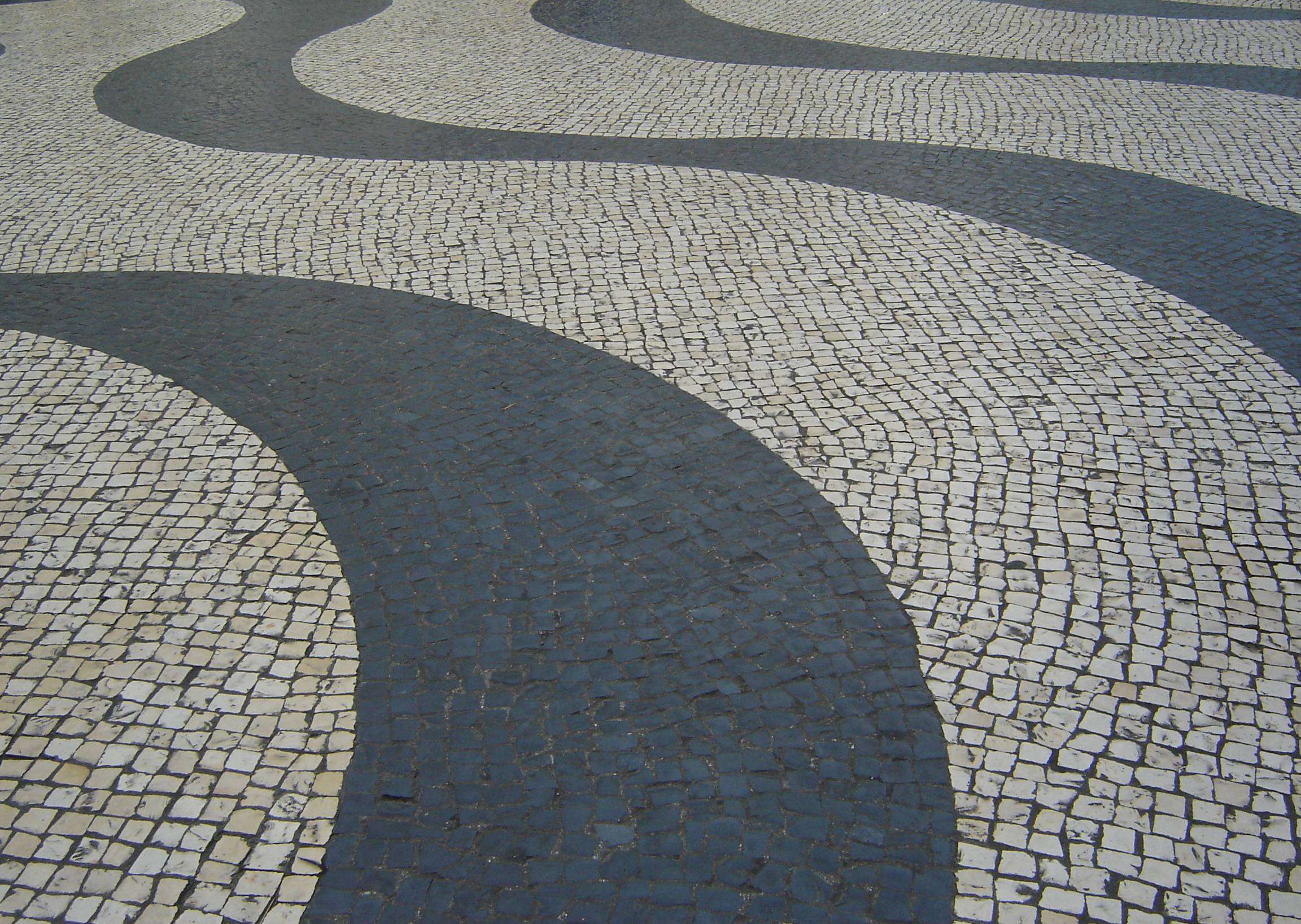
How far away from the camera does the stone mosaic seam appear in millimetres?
3656

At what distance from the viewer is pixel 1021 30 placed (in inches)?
513

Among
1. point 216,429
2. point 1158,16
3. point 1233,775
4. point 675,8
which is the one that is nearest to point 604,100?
point 675,8

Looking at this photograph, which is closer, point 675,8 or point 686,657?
point 686,657

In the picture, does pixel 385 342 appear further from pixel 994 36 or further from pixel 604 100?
pixel 994 36

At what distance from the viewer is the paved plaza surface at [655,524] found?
3.72 m

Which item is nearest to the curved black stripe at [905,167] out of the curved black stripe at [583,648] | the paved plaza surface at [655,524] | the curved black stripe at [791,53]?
the paved plaza surface at [655,524]

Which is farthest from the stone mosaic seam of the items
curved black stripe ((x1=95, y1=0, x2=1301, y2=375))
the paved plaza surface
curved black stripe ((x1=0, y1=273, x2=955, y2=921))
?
curved black stripe ((x1=95, y1=0, x2=1301, y2=375))

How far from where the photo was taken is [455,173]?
30.1 ft

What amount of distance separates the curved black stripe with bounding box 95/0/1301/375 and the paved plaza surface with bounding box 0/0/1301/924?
6 centimetres

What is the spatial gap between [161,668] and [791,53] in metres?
10.2

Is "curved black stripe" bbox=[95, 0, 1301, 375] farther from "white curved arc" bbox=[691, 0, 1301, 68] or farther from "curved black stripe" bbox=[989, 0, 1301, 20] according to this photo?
"curved black stripe" bbox=[989, 0, 1301, 20]

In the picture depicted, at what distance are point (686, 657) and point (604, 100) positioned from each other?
7.75 m

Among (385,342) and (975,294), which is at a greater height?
(975,294)

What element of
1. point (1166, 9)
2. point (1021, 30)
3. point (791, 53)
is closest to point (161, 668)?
point (791, 53)
